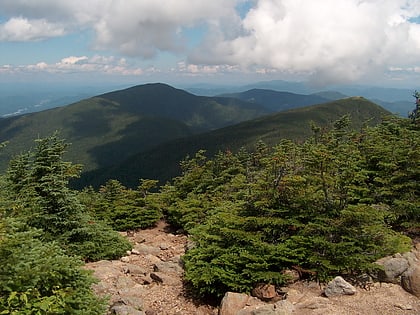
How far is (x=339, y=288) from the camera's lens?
993 cm

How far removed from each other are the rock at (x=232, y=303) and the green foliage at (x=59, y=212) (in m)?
7.16

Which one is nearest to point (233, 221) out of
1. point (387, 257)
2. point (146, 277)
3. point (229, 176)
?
point (146, 277)

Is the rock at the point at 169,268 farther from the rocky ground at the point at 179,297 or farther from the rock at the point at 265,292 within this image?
the rock at the point at 265,292

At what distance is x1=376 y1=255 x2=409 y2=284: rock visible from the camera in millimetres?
10266

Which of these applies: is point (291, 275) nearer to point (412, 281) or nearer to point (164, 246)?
point (412, 281)

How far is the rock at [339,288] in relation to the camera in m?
9.84

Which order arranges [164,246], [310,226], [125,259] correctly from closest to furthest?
1. [310,226]
2. [125,259]
3. [164,246]

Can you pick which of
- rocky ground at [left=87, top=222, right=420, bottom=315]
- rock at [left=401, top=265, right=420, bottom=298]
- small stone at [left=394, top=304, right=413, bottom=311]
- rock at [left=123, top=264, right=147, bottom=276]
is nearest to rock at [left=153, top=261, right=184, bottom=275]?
rocky ground at [left=87, top=222, right=420, bottom=315]

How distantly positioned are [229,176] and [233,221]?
18238 millimetres

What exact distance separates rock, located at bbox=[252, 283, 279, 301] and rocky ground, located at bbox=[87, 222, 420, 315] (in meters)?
0.22

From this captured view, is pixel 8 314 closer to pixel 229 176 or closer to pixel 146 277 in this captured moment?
pixel 146 277

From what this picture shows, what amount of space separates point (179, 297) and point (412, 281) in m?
7.53

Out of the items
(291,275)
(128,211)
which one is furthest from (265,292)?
(128,211)

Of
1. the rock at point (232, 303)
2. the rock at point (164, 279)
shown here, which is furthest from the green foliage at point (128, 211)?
the rock at point (232, 303)
